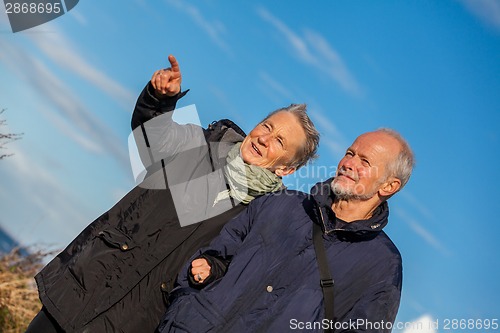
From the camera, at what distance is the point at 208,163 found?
417 cm

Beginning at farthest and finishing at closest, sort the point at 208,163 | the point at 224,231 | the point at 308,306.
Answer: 1. the point at 208,163
2. the point at 224,231
3. the point at 308,306

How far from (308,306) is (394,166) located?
973 mm

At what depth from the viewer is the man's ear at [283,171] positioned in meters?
4.30

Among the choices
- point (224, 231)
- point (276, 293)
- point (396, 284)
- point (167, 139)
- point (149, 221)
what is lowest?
point (396, 284)

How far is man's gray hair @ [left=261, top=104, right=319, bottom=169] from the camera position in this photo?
438 centimetres

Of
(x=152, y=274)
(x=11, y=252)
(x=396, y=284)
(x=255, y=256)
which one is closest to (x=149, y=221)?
(x=152, y=274)

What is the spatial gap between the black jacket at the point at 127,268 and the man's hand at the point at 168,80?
11 centimetres

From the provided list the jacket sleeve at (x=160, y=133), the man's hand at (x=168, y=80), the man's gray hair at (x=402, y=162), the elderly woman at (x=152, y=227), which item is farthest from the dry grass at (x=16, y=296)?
the man's gray hair at (x=402, y=162)

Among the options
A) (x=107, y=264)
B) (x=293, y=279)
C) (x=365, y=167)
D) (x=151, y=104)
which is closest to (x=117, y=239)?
(x=107, y=264)

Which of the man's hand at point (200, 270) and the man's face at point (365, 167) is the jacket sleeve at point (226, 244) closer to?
the man's hand at point (200, 270)

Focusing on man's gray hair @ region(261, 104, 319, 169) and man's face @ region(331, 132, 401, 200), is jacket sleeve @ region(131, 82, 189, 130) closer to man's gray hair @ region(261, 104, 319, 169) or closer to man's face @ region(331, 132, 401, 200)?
man's gray hair @ region(261, 104, 319, 169)

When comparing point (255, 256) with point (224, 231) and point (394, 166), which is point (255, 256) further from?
point (394, 166)

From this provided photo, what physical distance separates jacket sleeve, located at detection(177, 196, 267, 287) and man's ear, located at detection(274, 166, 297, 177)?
325 millimetres

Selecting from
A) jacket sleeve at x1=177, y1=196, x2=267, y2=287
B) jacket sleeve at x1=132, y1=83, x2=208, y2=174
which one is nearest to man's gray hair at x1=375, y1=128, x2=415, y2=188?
jacket sleeve at x1=177, y1=196, x2=267, y2=287
